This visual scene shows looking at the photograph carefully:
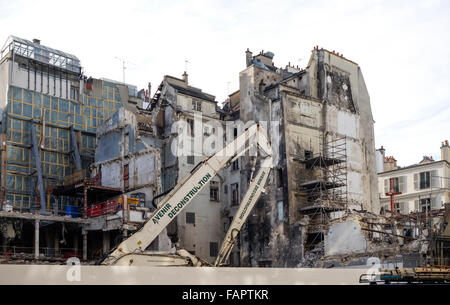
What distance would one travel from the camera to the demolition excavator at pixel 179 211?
2512 centimetres

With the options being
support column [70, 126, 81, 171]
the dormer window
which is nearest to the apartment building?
the dormer window

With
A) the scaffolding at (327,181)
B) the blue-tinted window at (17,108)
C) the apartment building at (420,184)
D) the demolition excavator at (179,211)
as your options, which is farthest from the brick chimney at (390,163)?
the blue-tinted window at (17,108)

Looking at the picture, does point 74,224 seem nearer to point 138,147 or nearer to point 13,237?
point 13,237

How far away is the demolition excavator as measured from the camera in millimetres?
25125

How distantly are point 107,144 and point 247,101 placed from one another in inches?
506

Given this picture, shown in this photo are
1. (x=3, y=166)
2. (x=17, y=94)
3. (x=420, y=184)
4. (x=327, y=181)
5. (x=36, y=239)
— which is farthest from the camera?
(x=420, y=184)

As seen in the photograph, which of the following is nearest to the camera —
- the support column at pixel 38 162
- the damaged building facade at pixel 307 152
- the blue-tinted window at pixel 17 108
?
the damaged building facade at pixel 307 152

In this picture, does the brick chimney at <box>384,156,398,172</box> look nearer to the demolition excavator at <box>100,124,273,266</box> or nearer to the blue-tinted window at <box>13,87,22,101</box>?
the demolition excavator at <box>100,124,273,266</box>

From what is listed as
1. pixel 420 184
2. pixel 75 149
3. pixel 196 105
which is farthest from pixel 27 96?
pixel 420 184

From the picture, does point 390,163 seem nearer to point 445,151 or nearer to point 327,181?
point 445,151

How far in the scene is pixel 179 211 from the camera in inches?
1102

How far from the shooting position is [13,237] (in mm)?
39219

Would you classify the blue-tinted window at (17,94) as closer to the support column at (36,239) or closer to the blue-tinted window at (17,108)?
the blue-tinted window at (17,108)

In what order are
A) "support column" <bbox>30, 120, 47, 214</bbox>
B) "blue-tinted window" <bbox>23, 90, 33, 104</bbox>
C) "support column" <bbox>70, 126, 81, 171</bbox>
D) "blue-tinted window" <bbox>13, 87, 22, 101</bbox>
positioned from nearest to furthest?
"support column" <bbox>30, 120, 47, 214</bbox>, "blue-tinted window" <bbox>13, 87, 22, 101</bbox>, "blue-tinted window" <bbox>23, 90, 33, 104</bbox>, "support column" <bbox>70, 126, 81, 171</bbox>
